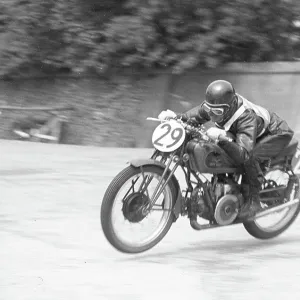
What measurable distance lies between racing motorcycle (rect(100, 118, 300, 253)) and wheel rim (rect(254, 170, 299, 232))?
0.13 m

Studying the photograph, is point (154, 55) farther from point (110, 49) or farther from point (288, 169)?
point (288, 169)

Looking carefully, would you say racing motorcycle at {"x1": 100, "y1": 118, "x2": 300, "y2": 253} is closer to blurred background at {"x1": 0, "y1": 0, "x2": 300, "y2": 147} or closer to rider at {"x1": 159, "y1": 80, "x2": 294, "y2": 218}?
rider at {"x1": 159, "y1": 80, "x2": 294, "y2": 218}

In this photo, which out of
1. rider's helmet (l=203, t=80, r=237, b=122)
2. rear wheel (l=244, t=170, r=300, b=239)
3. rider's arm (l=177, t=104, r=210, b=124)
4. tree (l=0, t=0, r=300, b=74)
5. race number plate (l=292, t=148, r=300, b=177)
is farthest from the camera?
tree (l=0, t=0, r=300, b=74)

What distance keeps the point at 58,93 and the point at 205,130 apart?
7.93 meters

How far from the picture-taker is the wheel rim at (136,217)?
6777 millimetres

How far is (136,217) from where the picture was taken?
6.86 meters

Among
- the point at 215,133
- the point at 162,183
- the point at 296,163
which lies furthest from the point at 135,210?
the point at 296,163

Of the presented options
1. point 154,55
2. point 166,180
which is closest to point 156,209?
point 166,180

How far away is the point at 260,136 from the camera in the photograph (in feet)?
24.1

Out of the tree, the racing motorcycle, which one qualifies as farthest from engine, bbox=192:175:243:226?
the tree

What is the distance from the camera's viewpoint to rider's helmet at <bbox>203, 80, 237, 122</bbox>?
22.8 ft

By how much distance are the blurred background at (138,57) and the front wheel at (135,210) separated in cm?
633

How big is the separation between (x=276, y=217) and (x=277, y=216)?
1 cm

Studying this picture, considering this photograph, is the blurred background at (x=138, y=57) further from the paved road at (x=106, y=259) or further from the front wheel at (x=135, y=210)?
the front wheel at (x=135, y=210)
